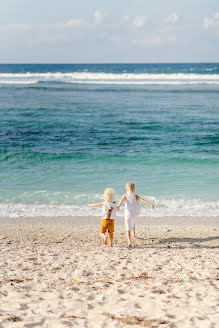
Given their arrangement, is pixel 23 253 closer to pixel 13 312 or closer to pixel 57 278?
pixel 57 278

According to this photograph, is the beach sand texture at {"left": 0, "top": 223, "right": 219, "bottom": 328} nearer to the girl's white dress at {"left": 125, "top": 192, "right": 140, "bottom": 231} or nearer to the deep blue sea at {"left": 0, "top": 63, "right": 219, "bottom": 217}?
the girl's white dress at {"left": 125, "top": 192, "right": 140, "bottom": 231}

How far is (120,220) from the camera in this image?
32.7 feet

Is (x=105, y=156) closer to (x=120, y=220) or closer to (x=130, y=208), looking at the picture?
(x=120, y=220)

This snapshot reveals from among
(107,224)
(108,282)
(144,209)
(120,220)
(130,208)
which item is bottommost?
(120,220)

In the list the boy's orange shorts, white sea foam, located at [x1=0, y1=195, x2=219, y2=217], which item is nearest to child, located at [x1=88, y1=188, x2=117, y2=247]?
the boy's orange shorts

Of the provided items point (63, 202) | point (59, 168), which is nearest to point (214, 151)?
point (59, 168)

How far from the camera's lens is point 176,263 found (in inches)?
244

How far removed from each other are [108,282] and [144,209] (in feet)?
17.7

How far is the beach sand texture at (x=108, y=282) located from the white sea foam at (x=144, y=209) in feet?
5.99

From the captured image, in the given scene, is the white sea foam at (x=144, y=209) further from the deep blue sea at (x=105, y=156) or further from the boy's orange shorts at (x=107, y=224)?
the boy's orange shorts at (x=107, y=224)

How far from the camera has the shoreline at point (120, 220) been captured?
31.3 feet

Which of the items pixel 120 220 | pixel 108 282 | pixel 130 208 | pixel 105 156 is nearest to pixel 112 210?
pixel 130 208

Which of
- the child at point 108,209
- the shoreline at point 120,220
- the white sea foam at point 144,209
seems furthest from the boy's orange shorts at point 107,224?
the white sea foam at point 144,209

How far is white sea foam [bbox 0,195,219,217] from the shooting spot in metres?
10.2
